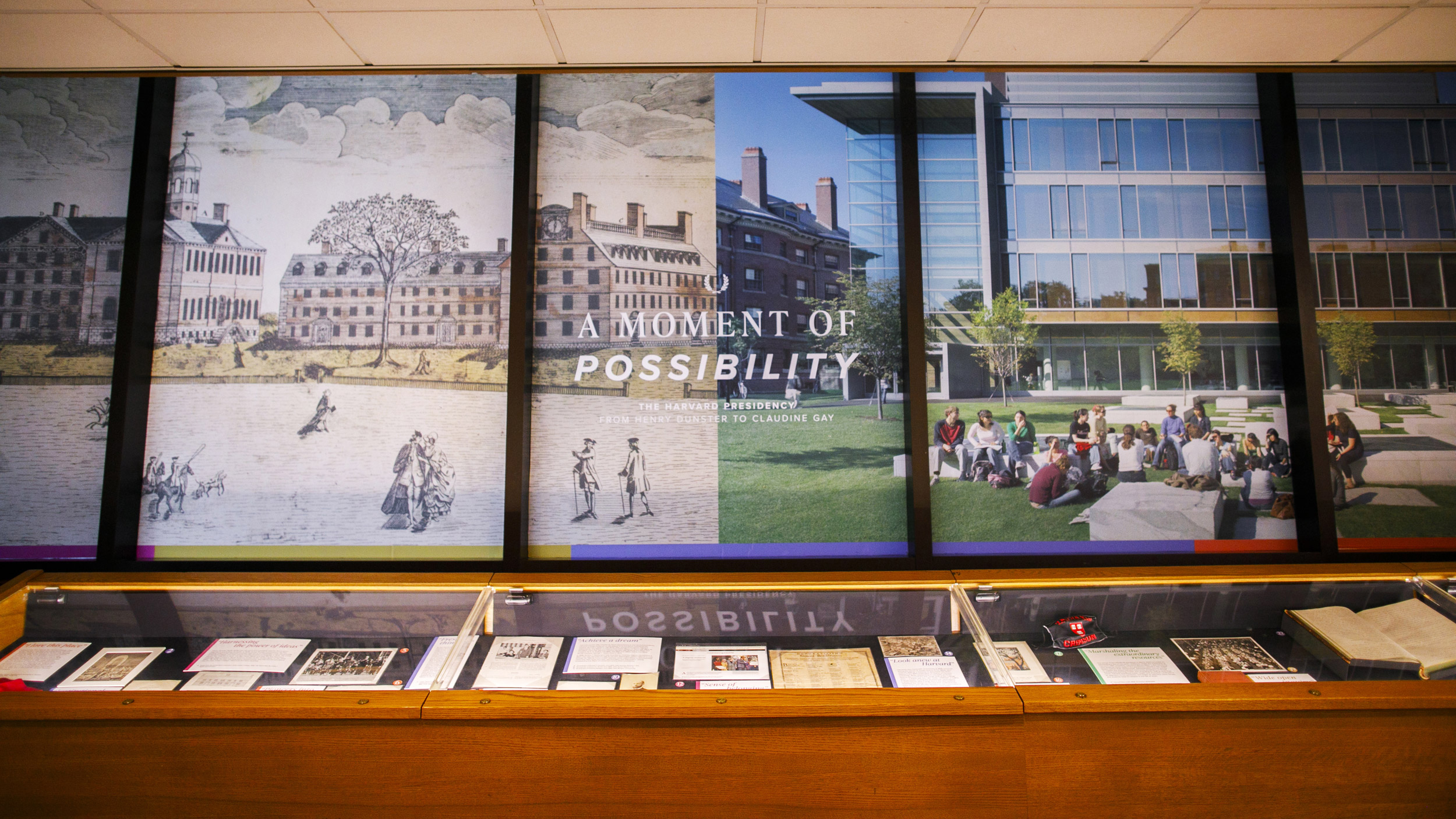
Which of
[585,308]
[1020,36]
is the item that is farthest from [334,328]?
[1020,36]

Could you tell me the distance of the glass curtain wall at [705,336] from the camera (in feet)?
10.9

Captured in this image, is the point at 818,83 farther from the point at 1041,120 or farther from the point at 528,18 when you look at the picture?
the point at 528,18

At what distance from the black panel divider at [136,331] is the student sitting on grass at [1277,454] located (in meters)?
5.59

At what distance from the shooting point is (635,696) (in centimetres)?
200

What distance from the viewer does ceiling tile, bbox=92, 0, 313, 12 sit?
7.01ft

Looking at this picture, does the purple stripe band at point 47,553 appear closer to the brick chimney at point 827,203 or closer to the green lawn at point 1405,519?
the brick chimney at point 827,203

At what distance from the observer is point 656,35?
2342 mm

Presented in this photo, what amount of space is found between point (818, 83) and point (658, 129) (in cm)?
90

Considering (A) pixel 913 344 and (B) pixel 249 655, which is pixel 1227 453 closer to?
(A) pixel 913 344

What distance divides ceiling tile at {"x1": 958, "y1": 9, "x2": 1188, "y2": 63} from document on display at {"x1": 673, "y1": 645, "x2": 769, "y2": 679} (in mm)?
2296
